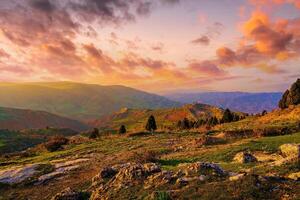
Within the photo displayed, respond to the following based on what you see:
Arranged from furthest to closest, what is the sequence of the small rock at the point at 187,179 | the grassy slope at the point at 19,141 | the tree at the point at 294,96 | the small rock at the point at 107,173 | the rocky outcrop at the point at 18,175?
1. the grassy slope at the point at 19,141
2. the tree at the point at 294,96
3. the rocky outcrop at the point at 18,175
4. the small rock at the point at 107,173
5. the small rock at the point at 187,179

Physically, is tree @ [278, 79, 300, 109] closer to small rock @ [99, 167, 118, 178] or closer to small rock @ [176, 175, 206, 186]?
small rock @ [99, 167, 118, 178]

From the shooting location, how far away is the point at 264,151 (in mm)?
28922

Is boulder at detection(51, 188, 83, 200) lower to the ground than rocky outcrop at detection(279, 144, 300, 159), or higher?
lower

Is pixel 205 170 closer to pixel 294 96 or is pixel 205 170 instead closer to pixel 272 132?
pixel 272 132

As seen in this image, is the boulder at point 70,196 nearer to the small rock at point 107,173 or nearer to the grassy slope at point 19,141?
the small rock at point 107,173

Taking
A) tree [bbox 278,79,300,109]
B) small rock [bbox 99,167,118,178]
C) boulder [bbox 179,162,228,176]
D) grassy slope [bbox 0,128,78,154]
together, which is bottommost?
grassy slope [bbox 0,128,78,154]

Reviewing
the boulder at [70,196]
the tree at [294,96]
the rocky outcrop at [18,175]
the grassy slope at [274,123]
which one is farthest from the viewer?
the tree at [294,96]

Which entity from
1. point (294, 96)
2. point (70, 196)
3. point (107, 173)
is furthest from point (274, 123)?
point (70, 196)

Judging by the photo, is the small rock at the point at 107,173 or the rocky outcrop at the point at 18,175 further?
the rocky outcrop at the point at 18,175

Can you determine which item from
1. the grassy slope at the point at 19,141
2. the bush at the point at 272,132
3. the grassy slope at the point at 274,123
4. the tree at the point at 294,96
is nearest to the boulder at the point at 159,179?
the bush at the point at 272,132

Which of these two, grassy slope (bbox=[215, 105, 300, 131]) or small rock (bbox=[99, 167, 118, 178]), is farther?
grassy slope (bbox=[215, 105, 300, 131])

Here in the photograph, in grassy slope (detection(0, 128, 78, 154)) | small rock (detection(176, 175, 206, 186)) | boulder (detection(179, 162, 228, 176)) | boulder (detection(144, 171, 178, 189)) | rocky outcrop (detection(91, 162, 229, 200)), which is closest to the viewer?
small rock (detection(176, 175, 206, 186))

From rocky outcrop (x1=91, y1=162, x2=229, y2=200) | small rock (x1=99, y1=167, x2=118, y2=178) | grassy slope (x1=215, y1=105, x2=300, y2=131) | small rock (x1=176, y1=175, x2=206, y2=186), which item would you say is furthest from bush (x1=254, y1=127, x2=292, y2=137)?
small rock (x1=176, y1=175, x2=206, y2=186)

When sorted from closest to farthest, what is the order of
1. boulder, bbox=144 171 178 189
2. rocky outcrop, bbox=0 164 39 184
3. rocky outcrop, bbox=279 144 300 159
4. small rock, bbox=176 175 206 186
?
small rock, bbox=176 175 206 186 → boulder, bbox=144 171 178 189 → rocky outcrop, bbox=279 144 300 159 → rocky outcrop, bbox=0 164 39 184
